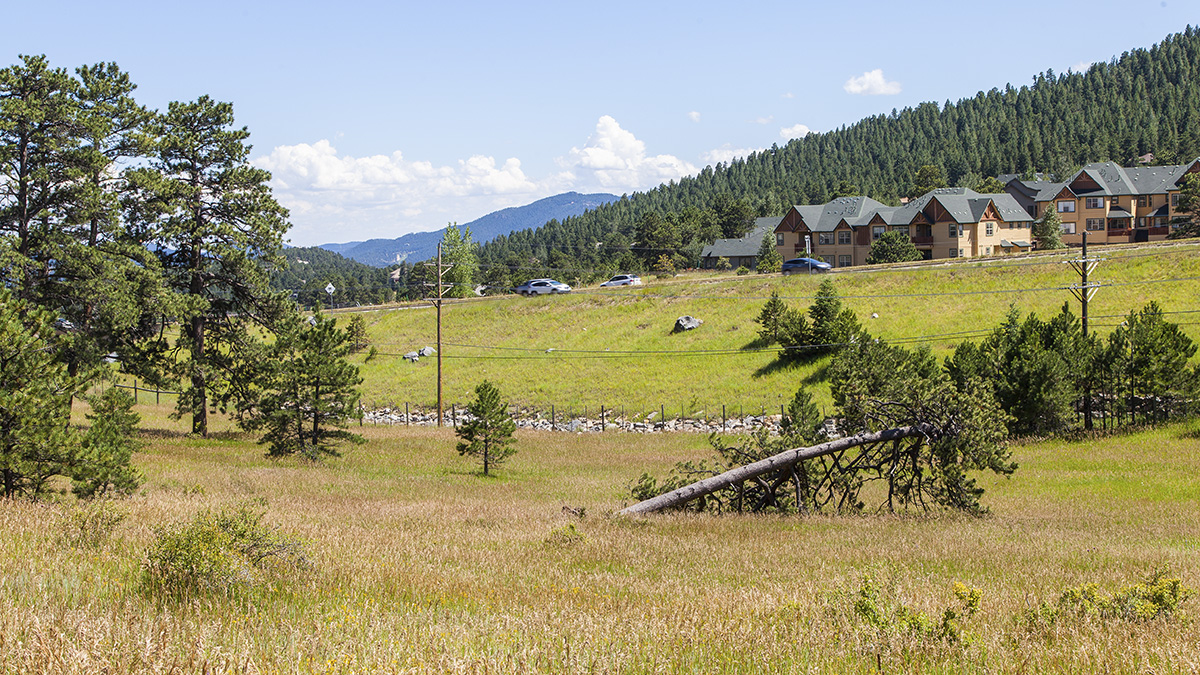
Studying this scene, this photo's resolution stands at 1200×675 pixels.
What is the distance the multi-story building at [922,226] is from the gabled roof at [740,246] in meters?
7.05

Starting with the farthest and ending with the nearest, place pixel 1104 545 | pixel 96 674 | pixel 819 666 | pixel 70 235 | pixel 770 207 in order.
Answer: pixel 770 207
pixel 70 235
pixel 1104 545
pixel 819 666
pixel 96 674

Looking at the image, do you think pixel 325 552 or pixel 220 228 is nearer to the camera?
pixel 325 552

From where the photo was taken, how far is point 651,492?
16109mm

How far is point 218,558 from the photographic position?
6.86 metres

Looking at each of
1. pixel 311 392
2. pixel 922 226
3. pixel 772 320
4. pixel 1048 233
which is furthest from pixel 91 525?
pixel 1048 233

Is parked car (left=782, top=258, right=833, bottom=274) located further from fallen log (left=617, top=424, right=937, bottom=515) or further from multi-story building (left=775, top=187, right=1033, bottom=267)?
fallen log (left=617, top=424, right=937, bottom=515)

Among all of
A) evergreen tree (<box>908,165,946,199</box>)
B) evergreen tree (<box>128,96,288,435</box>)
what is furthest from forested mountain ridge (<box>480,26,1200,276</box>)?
evergreen tree (<box>128,96,288,435</box>)

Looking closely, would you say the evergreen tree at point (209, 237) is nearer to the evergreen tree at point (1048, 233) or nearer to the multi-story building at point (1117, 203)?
the evergreen tree at point (1048, 233)

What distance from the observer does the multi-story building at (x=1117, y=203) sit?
324 feet

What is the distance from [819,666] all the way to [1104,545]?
10455 millimetres

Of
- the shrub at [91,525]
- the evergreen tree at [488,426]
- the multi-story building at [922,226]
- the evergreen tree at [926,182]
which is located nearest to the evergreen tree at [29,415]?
the shrub at [91,525]

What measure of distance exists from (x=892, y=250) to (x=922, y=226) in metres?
10.6

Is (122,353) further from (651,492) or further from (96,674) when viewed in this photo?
(96,674)

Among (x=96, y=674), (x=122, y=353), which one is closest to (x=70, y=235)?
(x=122, y=353)
